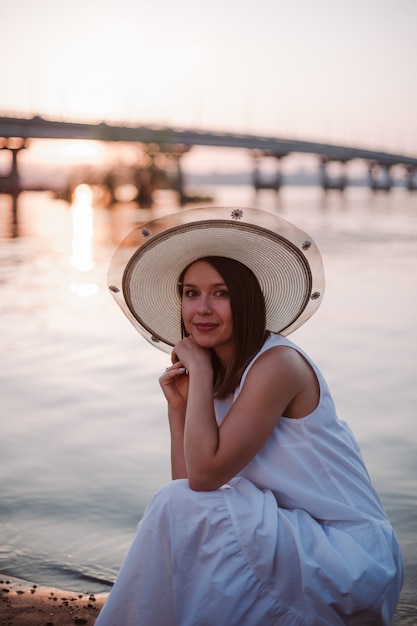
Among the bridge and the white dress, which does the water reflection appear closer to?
the white dress

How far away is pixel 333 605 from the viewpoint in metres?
2.34

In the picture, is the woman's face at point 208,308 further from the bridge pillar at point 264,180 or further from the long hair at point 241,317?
the bridge pillar at point 264,180

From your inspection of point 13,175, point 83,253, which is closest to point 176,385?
point 83,253

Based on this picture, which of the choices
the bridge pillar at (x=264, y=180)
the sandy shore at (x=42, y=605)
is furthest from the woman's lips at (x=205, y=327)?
the bridge pillar at (x=264, y=180)

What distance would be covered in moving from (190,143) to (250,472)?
222ft

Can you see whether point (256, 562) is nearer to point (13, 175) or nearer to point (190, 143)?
point (13, 175)

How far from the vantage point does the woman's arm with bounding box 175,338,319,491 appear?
2443mm

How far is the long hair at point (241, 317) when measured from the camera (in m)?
2.64

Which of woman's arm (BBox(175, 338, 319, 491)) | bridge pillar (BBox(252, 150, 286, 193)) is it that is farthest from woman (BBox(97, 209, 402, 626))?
bridge pillar (BBox(252, 150, 286, 193))

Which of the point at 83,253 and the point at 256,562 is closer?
the point at 256,562

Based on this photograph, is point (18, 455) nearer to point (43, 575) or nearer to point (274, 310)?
point (43, 575)

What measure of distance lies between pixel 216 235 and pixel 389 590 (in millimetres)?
1118

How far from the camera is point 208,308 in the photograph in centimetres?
268

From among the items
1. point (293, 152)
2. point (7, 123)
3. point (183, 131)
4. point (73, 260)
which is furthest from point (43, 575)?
point (293, 152)
